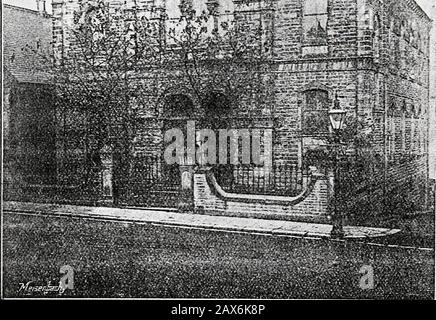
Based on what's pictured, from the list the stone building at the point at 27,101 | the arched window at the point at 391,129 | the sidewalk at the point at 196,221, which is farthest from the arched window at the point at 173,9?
the arched window at the point at 391,129

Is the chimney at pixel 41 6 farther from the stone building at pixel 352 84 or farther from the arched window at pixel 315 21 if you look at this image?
the arched window at pixel 315 21

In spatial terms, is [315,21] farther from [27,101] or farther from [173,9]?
[27,101]

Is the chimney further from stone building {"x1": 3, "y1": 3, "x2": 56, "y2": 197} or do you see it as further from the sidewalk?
the sidewalk

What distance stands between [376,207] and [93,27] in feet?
17.1

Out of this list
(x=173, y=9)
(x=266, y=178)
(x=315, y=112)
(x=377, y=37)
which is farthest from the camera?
(x=173, y=9)

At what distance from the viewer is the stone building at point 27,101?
10219 millimetres

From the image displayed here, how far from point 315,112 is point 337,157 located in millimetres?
755

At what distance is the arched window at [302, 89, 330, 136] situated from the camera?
988cm

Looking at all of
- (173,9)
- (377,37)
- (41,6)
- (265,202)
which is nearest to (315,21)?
(377,37)

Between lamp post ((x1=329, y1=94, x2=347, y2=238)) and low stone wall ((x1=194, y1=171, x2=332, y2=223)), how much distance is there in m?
0.13

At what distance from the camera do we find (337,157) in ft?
32.3

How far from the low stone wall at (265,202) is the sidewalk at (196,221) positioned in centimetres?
11

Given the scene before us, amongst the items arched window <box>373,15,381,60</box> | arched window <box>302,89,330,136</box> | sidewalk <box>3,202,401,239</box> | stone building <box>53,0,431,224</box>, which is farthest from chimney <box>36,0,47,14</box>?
arched window <box>373,15,381,60</box>

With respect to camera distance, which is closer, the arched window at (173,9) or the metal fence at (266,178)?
the metal fence at (266,178)
